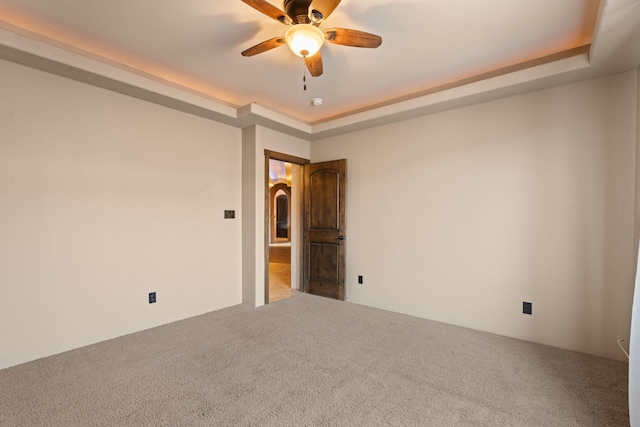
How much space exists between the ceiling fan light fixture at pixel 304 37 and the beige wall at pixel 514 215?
2.00 m

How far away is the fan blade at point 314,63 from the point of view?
7.10 ft

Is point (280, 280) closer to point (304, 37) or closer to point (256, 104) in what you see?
point (256, 104)

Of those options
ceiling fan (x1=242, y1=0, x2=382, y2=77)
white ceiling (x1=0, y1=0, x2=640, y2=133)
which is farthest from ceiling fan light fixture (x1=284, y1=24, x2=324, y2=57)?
white ceiling (x1=0, y1=0, x2=640, y2=133)

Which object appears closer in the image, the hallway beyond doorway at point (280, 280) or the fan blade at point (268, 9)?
the fan blade at point (268, 9)

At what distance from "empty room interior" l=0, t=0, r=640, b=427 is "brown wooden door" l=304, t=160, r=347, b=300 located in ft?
1.58

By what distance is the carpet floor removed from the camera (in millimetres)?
1732

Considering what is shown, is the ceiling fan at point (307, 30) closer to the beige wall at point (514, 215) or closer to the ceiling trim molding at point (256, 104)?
the ceiling trim molding at point (256, 104)

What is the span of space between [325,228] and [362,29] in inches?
106

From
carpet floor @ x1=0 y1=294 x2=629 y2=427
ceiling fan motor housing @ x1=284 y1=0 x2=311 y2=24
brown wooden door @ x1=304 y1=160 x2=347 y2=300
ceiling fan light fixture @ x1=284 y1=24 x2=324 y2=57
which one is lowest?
carpet floor @ x1=0 y1=294 x2=629 y2=427

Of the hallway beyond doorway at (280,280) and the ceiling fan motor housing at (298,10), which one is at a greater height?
the ceiling fan motor housing at (298,10)

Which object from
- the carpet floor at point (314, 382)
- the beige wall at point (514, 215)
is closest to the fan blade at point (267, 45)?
the beige wall at point (514, 215)

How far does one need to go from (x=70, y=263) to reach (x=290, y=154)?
9.21 feet

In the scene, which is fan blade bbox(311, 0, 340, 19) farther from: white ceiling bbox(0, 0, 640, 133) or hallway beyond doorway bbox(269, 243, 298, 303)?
hallway beyond doorway bbox(269, 243, 298, 303)

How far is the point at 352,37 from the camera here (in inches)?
76.3
